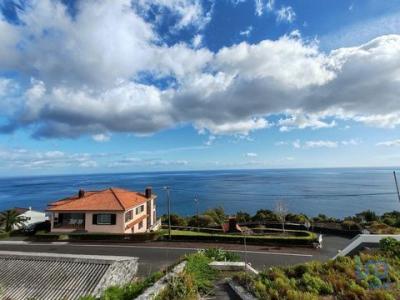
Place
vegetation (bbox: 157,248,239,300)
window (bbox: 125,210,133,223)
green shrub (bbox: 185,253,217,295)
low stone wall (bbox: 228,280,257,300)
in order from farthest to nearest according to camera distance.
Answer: window (bbox: 125,210,133,223)
green shrub (bbox: 185,253,217,295)
low stone wall (bbox: 228,280,257,300)
vegetation (bbox: 157,248,239,300)

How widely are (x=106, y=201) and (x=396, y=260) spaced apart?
33.6 meters

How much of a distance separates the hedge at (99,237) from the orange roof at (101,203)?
3699 mm

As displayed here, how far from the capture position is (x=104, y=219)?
37.9m

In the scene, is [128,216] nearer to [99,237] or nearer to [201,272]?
[99,237]

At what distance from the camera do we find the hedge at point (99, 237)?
111 ft

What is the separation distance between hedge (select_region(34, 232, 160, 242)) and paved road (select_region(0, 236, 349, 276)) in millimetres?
1946

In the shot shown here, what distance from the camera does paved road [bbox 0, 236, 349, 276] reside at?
24016 mm

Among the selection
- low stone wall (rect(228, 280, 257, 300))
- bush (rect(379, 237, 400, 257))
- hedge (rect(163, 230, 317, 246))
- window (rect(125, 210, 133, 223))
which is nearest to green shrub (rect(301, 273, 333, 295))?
low stone wall (rect(228, 280, 257, 300))

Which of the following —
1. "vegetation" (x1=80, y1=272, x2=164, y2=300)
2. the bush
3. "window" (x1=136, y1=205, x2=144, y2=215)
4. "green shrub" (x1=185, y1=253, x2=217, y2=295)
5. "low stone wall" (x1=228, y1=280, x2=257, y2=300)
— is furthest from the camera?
"window" (x1=136, y1=205, x2=144, y2=215)

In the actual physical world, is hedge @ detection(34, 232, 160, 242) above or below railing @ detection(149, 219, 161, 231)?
above

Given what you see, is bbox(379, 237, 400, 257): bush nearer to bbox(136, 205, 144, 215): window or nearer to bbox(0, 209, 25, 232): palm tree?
bbox(136, 205, 144, 215): window

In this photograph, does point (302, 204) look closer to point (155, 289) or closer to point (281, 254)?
point (281, 254)

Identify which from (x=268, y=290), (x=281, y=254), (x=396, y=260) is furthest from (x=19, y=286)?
(x=281, y=254)

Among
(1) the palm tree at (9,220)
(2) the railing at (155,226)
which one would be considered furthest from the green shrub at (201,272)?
(1) the palm tree at (9,220)
